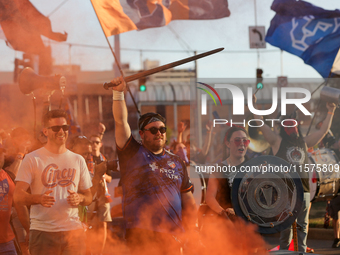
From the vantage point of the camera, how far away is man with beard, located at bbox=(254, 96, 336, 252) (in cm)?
423

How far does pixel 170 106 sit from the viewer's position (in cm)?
1356

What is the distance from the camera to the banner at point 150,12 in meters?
4.39

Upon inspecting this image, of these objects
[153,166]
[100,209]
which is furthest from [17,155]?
[153,166]

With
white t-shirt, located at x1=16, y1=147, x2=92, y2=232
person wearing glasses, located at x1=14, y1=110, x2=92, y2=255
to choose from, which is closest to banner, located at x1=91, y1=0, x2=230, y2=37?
person wearing glasses, located at x1=14, y1=110, x2=92, y2=255

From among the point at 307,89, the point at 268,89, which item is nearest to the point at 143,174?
the point at 268,89

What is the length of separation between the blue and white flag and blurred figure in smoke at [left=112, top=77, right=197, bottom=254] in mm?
3238

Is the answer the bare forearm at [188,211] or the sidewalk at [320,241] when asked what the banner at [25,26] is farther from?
the sidewalk at [320,241]

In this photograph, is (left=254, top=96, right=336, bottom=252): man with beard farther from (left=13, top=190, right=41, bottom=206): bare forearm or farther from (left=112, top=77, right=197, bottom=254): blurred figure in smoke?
(left=13, top=190, right=41, bottom=206): bare forearm

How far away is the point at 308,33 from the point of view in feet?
18.9

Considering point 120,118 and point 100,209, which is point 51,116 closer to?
point 120,118

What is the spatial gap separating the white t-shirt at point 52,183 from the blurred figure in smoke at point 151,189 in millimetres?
398

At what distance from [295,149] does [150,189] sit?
2.03m

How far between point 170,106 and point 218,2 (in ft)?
28.8

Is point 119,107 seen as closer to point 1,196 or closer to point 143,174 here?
point 143,174
